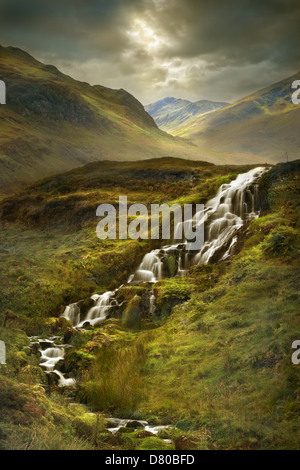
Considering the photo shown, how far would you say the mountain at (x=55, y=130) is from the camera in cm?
9538

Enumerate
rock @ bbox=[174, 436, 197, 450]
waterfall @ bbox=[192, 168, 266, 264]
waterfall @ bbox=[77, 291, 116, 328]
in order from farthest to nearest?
1. waterfall @ bbox=[192, 168, 266, 264]
2. waterfall @ bbox=[77, 291, 116, 328]
3. rock @ bbox=[174, 436, 197, 450]

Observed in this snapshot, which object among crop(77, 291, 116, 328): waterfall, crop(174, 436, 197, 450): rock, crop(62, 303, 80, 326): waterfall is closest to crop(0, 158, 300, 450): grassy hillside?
crop(174, 436, 197, 450): rock

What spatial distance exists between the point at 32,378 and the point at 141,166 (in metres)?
37.8

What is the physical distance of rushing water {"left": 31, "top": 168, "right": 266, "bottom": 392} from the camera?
689 inches

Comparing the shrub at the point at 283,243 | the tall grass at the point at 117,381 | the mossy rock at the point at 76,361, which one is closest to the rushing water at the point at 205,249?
the mossy rock at the point at 76,361

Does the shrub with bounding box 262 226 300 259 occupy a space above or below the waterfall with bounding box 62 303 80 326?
above

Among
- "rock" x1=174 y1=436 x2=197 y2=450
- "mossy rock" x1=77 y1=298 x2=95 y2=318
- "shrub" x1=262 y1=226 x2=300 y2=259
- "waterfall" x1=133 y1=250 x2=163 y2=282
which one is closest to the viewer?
"rock" x1=174 y1=436 x2=197 y2=450

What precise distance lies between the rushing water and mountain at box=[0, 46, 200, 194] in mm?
64487

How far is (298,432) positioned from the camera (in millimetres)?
7168

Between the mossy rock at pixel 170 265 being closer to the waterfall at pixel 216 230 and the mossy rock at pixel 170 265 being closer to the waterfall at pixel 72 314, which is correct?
the waterfall at pixel 216 230

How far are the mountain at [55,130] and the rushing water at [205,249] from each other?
6449 cm

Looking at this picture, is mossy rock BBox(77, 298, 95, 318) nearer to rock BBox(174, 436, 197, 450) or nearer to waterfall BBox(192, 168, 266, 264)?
waterfall BBox(192, 168, 266, 264)

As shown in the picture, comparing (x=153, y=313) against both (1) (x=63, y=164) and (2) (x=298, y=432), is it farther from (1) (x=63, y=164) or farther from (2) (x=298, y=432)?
(1) (x=63, y=164)
